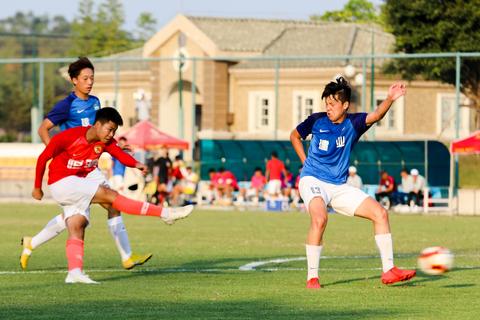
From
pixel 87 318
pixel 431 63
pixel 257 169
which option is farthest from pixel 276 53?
pixel 87 318

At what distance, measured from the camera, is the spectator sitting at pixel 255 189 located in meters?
37.8

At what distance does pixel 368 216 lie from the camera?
12766 millimetres

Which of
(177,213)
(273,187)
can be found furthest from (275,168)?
(177,213)

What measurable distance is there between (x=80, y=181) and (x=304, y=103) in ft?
145

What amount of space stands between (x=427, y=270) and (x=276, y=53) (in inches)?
2007

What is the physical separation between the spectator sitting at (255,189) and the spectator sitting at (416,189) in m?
4.58

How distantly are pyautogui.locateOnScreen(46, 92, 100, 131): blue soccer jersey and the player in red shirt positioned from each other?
2239 centimetres

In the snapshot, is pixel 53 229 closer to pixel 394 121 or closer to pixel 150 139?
pixel 150 139

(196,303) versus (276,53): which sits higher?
(276,53)

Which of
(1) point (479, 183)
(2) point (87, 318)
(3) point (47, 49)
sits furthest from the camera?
(3) point (47, 49)

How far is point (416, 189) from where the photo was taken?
1394 inches

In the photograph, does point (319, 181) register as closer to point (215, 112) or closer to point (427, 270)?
point (427, 270)

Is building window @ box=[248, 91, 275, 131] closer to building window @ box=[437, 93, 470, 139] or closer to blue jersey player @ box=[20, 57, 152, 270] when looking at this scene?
building window @ box=[437, 93, 470, 139]

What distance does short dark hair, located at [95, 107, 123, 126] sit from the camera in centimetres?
1299
